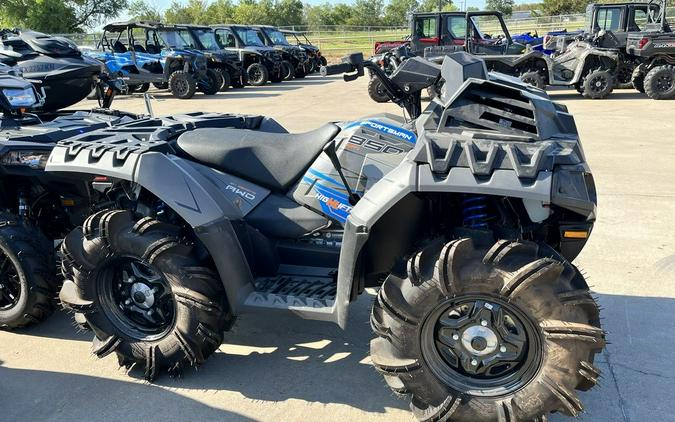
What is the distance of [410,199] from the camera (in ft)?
8.96

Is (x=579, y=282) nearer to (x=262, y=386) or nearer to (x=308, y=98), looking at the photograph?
(x=262, y=386)

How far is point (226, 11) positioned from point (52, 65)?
63.7 metres

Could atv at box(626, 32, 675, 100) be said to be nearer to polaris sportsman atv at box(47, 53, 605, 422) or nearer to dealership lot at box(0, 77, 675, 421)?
dealership lot at box(0, 77, 675, 421)

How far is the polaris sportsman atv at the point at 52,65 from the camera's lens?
6559 mm

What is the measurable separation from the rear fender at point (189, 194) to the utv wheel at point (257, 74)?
17.8 meters

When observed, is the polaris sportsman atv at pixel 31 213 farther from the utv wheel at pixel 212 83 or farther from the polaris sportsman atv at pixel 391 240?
the utv wheel at pixel 212 83

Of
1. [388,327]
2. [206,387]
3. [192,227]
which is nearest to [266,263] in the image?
[192,227]

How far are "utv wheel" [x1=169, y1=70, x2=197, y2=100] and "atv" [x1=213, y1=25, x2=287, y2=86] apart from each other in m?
3.42

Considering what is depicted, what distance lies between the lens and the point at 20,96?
14.7ft

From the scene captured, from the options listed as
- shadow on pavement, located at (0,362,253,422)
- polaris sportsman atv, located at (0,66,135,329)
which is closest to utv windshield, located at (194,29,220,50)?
polaris sportsman atv, located at (0,66,135,329)

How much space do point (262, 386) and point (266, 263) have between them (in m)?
0.68

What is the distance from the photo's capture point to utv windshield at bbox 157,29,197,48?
18.0 metres

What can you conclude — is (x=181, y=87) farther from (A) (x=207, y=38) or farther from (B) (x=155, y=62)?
(A) (x=207, y=38)

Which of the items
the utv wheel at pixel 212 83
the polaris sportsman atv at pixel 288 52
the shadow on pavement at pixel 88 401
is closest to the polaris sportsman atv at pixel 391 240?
the shadow on pavement at pixel 88 401
